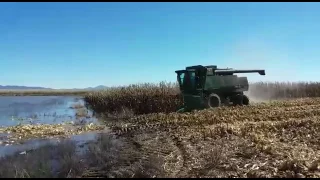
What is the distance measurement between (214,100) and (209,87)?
80 cm

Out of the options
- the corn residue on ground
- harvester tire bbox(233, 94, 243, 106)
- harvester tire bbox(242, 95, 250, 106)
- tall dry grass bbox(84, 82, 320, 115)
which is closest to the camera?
the corn residue on ground

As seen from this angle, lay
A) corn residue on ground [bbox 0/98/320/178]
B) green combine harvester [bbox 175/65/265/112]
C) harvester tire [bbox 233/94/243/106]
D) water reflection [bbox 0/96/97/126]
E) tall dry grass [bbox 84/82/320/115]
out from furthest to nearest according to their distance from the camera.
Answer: tall dry grass [bbox 84/82/320/115], water reflection [bbox 0/96/97/126], harvester tire [bbox 233/94/243/106], green combine harvester [bbox 175/65/265/112], corn residue on ground [bbox 0/98/320/178]

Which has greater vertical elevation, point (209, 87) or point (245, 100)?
point (209, 87)

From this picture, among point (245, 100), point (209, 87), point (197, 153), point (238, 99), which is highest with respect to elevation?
point (209, 87)

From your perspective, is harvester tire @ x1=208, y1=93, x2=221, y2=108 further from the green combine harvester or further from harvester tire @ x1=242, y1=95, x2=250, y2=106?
harvester tire @ x1=242, y1=95, x2=250, y2=106

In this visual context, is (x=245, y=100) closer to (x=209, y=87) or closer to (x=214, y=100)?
(x=214, y=100)

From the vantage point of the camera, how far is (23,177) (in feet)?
24.2

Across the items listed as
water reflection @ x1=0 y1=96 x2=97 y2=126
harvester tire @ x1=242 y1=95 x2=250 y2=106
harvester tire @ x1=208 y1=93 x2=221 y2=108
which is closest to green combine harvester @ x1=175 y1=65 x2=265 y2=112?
harvester tire @ x1=208 y1=93 x2=221 y2=108

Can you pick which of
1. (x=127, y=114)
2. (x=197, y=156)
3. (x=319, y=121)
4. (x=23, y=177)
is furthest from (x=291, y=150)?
(x=127, y=114)

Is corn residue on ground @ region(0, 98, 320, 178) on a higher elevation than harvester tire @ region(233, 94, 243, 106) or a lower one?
lower

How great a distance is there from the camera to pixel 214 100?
66.7 feet

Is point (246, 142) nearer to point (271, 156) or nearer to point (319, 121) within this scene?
point (271, 156)

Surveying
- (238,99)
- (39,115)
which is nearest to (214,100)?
(238,99)

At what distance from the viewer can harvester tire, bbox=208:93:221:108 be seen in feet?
65.8
